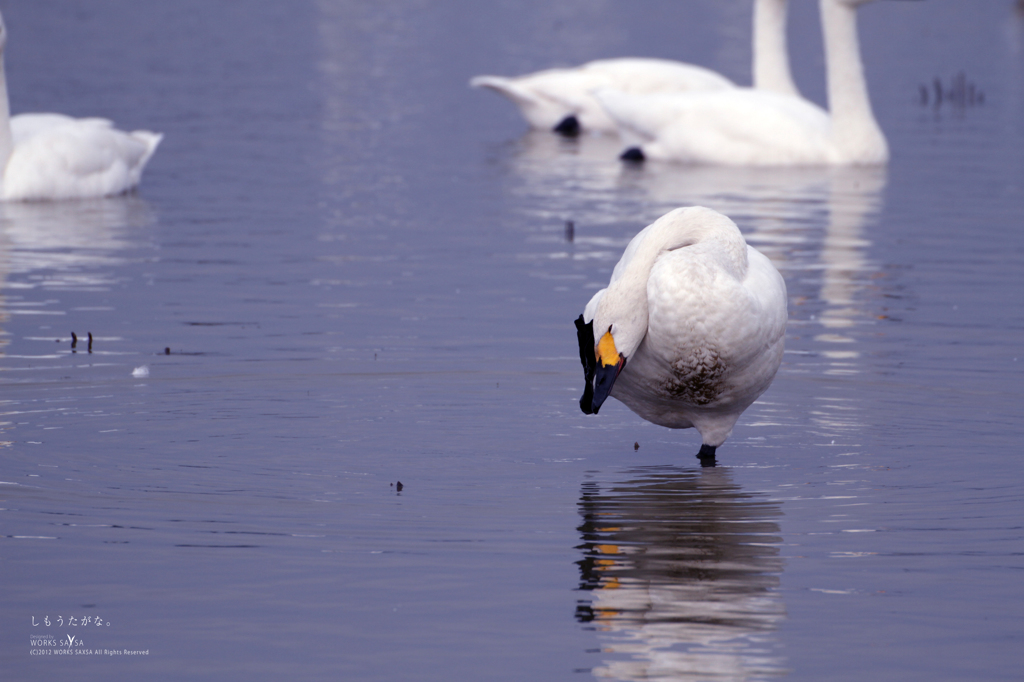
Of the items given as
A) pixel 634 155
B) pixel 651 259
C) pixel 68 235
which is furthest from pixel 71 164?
pixel 651 259

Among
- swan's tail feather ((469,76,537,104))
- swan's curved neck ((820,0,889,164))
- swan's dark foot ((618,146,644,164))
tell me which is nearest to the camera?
swan's curved neck ((820,0,889,164))

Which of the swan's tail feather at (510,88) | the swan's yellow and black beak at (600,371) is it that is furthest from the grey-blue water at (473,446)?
the swan's tail feather at (510,88)

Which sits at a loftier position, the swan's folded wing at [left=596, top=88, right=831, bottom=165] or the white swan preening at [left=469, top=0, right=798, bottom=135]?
the white swan preening at [left=469, top=0, right=798, bottom=135]

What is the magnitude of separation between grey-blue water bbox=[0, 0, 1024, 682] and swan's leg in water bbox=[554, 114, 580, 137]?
5.34 m

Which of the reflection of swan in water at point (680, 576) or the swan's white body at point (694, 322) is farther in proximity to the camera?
the swan's white body at point (694, 322)

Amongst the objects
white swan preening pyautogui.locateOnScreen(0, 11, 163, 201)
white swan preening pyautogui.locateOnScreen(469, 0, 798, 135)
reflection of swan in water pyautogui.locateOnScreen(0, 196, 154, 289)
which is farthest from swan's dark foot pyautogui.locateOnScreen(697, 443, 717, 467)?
white swan preening pyautogui.locateOnScreen(469, 0, 798, 135)

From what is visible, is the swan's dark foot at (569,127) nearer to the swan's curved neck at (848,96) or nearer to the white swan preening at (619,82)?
the white swan preening at (619,82)

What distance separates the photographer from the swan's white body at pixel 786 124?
1731 cm

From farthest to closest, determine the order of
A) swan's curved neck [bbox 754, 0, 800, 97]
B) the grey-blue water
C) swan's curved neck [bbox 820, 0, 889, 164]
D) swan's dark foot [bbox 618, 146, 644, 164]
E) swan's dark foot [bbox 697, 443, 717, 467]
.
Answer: swan's curved neck [bbox 754, 0, 800, 97], swan's dark foot [bbox 618, 146, 644, 164], swan's curved neck [bbox 820, 0, 889, 164], swan's dark foot [bbox 697, 443, 717, 467], the grey-blue water

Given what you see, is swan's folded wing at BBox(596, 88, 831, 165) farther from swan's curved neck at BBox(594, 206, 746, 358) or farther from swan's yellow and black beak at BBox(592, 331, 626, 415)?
swan's yellow and black beak at BBox(592, 331, 626, 415)

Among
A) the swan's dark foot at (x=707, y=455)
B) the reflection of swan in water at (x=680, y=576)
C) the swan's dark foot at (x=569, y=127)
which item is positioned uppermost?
the swan's dark foot at (x=569, y=127)

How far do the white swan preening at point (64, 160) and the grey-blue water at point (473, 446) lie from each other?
0.90 ft

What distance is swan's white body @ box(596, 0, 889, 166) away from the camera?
56.8 ft

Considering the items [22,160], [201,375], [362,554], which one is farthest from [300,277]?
[362,554]
